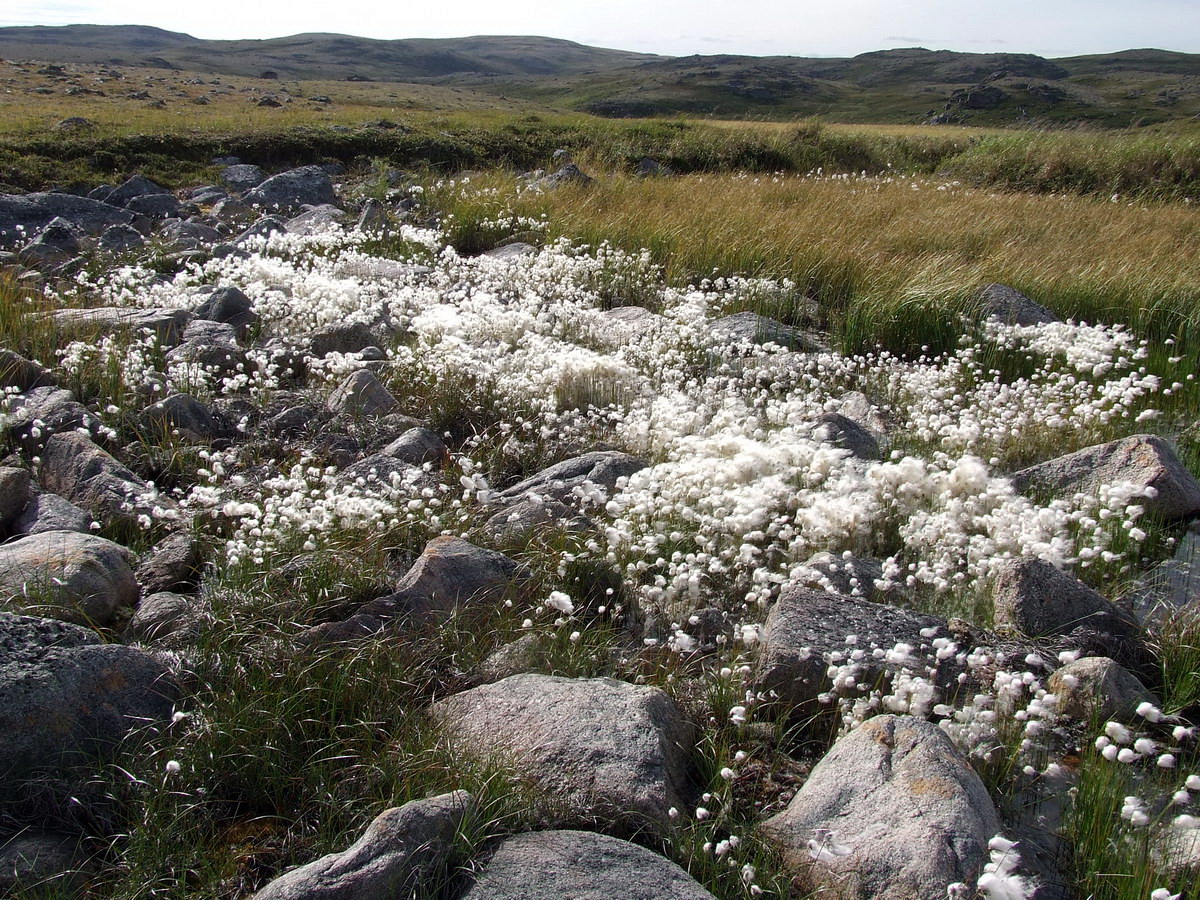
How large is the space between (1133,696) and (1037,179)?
2015 centimetres

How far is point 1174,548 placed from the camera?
5.30 metres

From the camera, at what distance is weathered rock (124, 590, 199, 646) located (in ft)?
13.6

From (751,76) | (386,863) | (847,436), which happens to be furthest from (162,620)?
(751,76)

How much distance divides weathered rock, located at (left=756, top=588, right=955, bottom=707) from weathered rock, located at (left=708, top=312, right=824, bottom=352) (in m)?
4.78

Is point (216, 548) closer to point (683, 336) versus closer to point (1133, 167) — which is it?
point (683, 336)

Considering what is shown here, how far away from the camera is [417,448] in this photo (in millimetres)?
6477

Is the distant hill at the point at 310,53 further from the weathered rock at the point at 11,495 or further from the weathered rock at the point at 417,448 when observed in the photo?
the weathered rock at the point at 11,495

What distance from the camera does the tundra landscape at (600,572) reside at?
308 cm

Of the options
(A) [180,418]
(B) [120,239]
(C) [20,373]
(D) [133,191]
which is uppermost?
(D) [133,191]

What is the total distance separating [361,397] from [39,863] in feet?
15.2

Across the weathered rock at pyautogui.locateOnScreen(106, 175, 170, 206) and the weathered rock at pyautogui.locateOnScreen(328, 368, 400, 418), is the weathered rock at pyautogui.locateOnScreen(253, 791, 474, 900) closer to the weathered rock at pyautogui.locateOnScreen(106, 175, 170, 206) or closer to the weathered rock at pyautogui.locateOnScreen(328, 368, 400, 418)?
the weathered rock at pyautogui.locateOnScreen(328, 368, 400, 418)

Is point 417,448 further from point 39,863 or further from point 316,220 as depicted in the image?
point 316,220

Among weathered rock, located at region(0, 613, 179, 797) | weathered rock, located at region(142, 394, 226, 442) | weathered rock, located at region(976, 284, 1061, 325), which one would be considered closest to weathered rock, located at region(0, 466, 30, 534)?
weathered rock, located at region(142, 394, 226, 442)

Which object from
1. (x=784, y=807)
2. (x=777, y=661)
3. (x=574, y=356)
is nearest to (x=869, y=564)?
(x=777, y=661)
